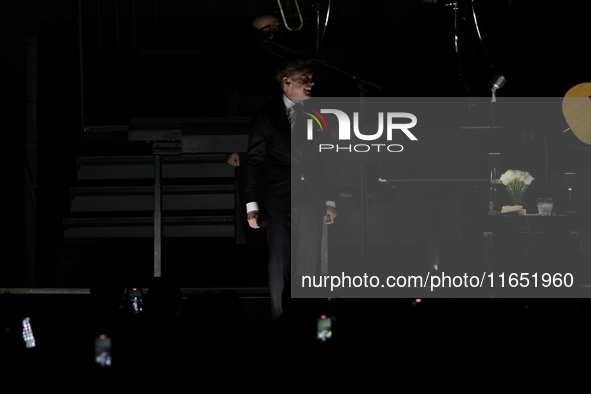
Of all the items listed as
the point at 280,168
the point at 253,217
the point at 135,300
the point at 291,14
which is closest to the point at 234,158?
the point at 280,168

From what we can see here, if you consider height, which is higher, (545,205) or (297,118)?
(297,118)

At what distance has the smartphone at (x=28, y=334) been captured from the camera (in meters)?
2.35

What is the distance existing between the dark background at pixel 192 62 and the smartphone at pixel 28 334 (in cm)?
233

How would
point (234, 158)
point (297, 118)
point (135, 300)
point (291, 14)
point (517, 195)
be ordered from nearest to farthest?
point (135, 300), point (297, 118), point (234, 158), point (517, 195), point (291, 14)

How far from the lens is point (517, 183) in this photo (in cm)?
403

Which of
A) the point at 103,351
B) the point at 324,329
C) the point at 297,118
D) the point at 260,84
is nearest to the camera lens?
the point at 103,351

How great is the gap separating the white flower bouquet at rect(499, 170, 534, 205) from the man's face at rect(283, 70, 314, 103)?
129 centimetres

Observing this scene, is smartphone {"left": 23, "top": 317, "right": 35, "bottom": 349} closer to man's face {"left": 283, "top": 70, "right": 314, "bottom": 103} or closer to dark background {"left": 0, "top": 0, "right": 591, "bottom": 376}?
dark background {"left": 0, "top": 0, "right": 591, "bottom": 376}

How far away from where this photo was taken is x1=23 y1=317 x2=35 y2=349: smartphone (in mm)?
2352

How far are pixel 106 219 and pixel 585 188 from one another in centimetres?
323

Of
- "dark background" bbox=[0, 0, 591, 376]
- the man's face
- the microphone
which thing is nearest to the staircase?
"dark background" bbox=[0, 0, 591, 376]

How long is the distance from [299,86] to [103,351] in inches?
65.6

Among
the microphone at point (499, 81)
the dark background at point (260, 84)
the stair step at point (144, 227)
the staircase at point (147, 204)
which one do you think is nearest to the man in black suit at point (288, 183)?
the dark background at point (260, 84)

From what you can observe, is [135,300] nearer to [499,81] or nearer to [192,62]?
[499,81]
